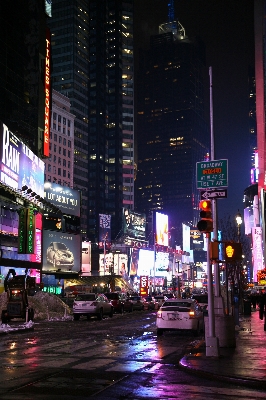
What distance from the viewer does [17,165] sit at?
183 feet

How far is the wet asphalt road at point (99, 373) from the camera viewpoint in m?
9.98

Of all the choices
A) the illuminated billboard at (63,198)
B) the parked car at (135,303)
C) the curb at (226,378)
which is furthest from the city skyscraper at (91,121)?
the curb at (226,378)

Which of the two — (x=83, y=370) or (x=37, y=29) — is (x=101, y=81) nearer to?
(x=37, y=29)

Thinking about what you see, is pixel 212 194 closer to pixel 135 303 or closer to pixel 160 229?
pixel 135 303

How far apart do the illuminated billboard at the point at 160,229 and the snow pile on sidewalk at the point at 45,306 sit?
102 metres

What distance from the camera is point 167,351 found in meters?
18.0

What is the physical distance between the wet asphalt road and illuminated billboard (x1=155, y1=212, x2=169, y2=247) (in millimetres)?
126948

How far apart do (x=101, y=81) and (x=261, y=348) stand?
186 m

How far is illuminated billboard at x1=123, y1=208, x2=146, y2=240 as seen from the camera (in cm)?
14012

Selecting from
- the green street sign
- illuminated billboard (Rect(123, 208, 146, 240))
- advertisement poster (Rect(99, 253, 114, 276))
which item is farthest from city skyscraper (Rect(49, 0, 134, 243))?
the green street sign

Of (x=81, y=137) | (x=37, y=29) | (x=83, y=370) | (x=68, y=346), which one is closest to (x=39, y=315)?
(x=68, y=346)

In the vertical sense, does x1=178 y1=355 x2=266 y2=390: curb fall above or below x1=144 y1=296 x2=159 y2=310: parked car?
above

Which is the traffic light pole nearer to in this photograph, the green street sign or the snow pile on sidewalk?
the green street sign

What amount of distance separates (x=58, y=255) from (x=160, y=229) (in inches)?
2801
